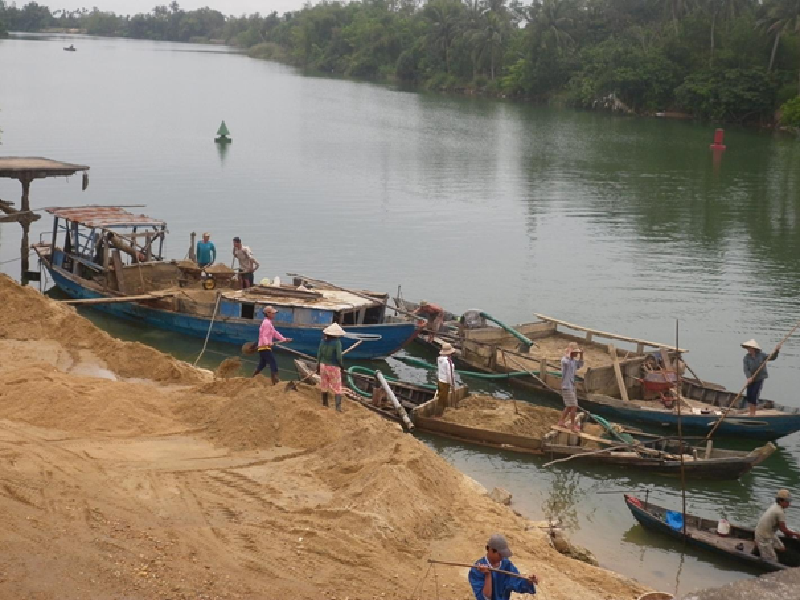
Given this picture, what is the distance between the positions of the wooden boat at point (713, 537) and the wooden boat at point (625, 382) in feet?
15.3

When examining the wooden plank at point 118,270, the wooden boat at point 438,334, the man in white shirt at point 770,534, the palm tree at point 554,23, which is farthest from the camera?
the palm tree at point 554,23

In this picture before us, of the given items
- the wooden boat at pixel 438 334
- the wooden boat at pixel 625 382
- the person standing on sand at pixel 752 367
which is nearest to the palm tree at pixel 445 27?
the wooden boat at pixel 438 334

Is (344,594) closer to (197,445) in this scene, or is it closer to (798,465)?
(197,445)

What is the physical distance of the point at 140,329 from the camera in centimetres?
2758

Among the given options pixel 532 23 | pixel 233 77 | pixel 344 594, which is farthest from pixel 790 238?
pixel 233 77

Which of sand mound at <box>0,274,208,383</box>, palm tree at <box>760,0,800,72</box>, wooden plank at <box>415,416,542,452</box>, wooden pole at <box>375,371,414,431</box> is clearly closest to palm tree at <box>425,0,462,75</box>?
palm tree at <box>760,0,800,72</box>

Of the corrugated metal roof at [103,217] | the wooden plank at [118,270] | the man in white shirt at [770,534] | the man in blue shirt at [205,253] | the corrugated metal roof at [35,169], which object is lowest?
the man in white shirt at [770,534]

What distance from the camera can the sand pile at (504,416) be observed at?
1975cm

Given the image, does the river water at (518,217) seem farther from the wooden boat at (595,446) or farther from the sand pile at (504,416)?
the sand pile at (504,416)

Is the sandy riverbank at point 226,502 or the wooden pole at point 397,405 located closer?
the sandy riverbank at point 226,502

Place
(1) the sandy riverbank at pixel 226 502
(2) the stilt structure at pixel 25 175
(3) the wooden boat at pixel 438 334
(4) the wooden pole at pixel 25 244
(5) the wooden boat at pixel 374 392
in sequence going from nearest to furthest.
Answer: (1) the sandy riverbank at pixel 226 502 < (5) the wooden boat at pixel 374 392 < (3) the wooden boat at pixel 438 334 < (2) the stilt structure at pixel 25 175 < (4) the wooden pole at pixel 25 244

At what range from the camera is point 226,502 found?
13.0m

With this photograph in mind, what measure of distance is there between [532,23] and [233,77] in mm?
41106

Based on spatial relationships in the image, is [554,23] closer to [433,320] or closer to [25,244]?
[25,244]
